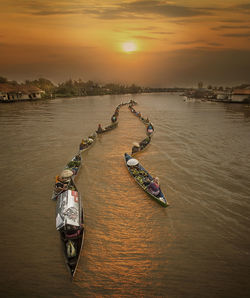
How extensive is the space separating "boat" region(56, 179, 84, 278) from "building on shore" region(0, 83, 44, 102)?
63.4m

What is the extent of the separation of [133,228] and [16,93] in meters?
68.8

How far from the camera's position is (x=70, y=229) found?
8141mm

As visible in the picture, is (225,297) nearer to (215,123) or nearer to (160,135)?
(160,135)

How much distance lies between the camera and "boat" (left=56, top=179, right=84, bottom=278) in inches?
295

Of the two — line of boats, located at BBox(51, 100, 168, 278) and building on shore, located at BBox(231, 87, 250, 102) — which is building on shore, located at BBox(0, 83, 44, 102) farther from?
building on shore, located at BBox(231, 87, 250, 102)

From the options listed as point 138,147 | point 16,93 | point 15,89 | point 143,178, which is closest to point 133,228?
point 143,178

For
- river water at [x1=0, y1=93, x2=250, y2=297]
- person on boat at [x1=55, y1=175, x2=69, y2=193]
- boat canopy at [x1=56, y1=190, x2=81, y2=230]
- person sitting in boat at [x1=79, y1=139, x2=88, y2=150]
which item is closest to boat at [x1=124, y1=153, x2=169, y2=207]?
river water at [x1=0, y1=93, x2=250, y2=297]

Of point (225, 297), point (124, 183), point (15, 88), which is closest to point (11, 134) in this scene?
point (124, 183)

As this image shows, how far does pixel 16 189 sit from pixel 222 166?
55.6ft

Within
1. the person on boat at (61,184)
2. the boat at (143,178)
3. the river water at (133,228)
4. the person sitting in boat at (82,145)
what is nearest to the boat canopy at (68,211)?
the river water at (133,228)

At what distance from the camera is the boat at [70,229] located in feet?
24.6

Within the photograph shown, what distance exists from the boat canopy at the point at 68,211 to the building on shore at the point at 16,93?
6295 cm

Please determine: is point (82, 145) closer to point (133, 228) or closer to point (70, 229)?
point (133, 228)

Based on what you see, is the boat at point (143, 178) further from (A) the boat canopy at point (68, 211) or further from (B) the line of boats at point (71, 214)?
(A) the boat canopy at point (68, 211)
